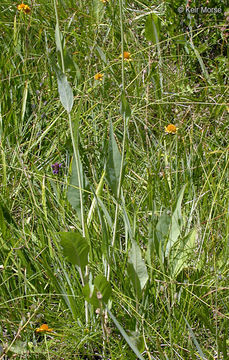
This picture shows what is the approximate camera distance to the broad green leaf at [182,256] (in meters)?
1.11

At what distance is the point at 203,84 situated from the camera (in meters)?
1.97

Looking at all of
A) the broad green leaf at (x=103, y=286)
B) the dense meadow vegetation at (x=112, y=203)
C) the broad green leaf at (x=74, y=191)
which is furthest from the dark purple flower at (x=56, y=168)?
the broad green leaf at (x=103, y=286)

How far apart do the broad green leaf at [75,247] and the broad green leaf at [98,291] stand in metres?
0.05

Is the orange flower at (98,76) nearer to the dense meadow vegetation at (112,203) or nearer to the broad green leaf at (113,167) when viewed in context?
the dense meadow vegetation at (112,203)

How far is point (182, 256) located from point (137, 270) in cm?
18

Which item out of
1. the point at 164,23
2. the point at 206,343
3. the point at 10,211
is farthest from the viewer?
the point at 164,23

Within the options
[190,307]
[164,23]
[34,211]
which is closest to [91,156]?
[34,211]

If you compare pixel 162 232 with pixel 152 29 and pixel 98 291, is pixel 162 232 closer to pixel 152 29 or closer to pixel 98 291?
pixel 98 291

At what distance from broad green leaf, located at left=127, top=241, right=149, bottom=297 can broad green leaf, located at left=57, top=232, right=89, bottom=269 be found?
3.8 inches

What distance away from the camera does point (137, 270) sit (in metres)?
0.99

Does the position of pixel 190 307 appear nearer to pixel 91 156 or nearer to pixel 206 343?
pixel 206 343

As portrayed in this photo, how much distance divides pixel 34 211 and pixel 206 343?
1.80 feet

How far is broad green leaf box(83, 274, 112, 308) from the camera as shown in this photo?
933 mm

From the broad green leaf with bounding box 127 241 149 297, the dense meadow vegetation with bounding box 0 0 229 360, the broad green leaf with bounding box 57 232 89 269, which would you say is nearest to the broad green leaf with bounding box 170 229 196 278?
the dense meadow vegetation with bounding box 0 0 229 360
